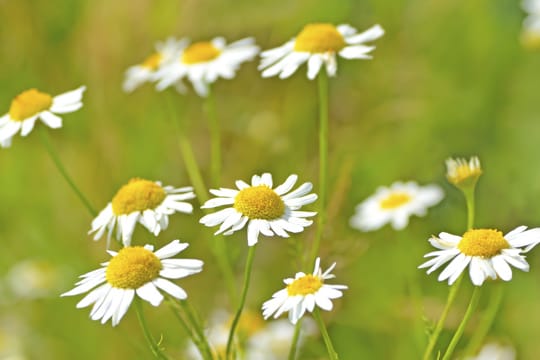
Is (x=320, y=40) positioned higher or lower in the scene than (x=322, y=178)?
higher

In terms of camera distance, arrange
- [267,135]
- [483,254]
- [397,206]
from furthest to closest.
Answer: [267,135], [397,206], [483,254]

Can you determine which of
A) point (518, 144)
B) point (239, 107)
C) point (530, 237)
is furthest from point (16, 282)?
point (530, 237)

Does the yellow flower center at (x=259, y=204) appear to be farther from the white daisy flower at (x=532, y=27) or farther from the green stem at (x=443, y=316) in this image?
the white daisy flower at (x=532, y=27)

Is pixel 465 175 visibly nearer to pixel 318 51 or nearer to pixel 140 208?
pixel 318 51

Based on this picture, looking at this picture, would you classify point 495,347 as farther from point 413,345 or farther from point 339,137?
point 339,137

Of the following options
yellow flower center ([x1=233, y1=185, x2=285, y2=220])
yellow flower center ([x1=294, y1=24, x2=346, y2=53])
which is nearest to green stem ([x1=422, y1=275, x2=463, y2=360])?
yellow flower center ([x1=233, y1=185, x2=285, y2=220])

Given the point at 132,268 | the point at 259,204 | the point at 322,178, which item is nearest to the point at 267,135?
the point at 322,178

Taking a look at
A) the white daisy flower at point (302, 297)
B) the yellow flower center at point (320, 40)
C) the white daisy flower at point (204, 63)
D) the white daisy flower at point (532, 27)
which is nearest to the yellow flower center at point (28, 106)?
the white daisy flower at point (204, 63)
